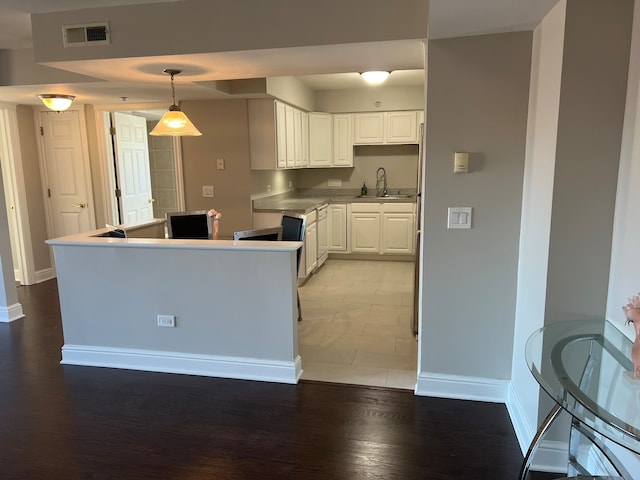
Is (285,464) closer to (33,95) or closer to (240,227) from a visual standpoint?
(240,227)

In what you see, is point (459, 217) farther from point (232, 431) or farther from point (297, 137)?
point (297, 137)

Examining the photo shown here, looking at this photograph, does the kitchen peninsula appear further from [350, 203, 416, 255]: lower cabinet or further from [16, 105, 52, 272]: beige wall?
[350, 203, 416, 255]: lower cabinet

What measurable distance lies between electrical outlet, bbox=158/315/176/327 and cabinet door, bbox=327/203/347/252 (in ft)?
11.9

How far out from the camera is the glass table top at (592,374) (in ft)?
4.34

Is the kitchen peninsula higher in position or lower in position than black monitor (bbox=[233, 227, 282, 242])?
lower

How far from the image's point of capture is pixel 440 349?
9.18ft

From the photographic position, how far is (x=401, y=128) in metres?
6.48

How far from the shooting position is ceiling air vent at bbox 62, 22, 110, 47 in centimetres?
289

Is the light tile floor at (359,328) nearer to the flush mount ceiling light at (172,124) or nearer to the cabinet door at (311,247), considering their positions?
the cabinet door at (311,247)

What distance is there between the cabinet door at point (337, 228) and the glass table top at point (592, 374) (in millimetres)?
4593

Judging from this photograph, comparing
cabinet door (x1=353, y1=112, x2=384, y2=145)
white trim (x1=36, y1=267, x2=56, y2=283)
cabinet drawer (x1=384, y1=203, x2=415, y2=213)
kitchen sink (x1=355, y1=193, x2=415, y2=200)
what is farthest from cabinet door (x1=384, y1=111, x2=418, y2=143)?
white trim (x1=36, y1=267, x2=56, y2=283)

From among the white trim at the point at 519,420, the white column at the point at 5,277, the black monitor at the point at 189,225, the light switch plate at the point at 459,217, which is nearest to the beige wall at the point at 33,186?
the white column at the point at 5,277

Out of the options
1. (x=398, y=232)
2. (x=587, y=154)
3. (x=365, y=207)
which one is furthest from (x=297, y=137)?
(x=587, y=154)

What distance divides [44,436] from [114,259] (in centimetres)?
118
